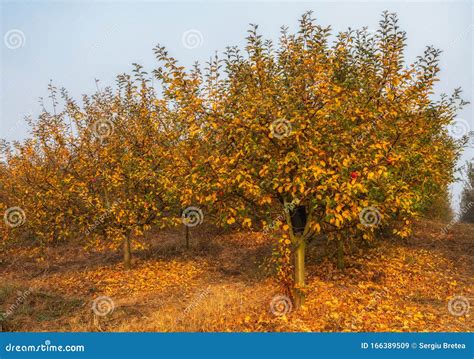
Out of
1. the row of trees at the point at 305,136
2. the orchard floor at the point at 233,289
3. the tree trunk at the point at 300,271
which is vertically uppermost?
the row of trees at the point at 305,136

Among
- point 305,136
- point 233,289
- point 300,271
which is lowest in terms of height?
point 233,289

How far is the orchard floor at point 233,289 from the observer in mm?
9352

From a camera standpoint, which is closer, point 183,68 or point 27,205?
point 183,68

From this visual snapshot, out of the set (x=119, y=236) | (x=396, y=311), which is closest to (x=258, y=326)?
(x=396, y=311)

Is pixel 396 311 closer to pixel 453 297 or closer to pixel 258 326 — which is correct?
pixel 453 297

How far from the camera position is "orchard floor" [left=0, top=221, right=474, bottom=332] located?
30.7 ft

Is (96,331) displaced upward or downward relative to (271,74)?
downward

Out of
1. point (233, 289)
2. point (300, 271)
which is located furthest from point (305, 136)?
point (233, 289)

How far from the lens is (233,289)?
12484 mm

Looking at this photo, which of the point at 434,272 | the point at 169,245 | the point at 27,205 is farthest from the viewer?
the point at 169,245

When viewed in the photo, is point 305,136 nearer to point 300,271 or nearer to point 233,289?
point 300,271

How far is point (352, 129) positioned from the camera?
30.0 feet

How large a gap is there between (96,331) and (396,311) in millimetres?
7566

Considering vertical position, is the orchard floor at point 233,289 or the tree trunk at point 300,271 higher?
the tree trunk at point 300,271
